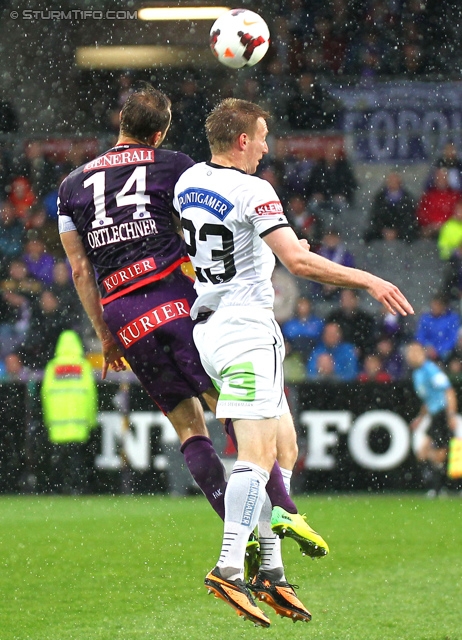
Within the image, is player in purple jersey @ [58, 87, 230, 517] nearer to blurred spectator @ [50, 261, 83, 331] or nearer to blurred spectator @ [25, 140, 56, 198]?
blurred spectator @ [50, 261, 83, 331]

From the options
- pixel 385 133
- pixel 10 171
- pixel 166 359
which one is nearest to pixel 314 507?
pixel 166 359

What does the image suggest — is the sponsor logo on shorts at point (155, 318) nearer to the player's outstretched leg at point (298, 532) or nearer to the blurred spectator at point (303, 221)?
the player's outstretched leg at point (298, 532)

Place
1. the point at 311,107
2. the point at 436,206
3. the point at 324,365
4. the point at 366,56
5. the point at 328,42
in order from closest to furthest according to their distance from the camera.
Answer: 1. the point at 324,365
2. the point at 436,206
3. the point at 311,107
4. the point at 366,56
5. the point at 328,42

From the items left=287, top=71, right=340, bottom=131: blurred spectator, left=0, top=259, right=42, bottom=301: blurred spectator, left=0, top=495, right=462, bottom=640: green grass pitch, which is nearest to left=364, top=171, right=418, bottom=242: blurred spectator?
left=287, top=71, right=340, bottom=131: blurred spectator

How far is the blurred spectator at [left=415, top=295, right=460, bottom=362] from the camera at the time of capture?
13.4 metres

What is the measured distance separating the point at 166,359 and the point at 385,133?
37.6 ft

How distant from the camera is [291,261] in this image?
4.58 meters

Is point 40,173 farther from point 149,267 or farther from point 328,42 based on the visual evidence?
point 149,267

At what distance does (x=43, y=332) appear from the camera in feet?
43.8

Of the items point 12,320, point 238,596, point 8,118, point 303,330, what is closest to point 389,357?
point 303,330

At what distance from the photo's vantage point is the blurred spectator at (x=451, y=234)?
49.4 feet

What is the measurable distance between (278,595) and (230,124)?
2.08 m

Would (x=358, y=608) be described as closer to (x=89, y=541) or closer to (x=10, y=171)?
(x=89, y=541)

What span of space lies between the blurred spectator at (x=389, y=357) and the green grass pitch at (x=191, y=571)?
→ 2349 mm
